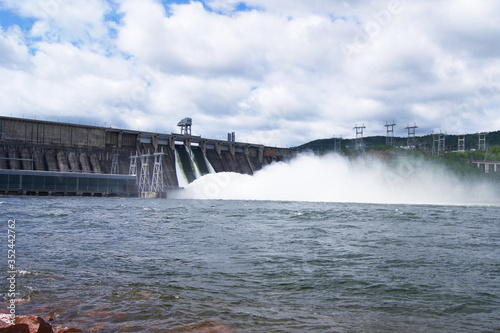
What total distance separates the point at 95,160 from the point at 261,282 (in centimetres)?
7185

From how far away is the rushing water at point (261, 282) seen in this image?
7020mm

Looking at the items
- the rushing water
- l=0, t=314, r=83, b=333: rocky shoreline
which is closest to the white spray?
the rushing water

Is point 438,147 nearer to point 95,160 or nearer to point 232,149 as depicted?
point 232,149

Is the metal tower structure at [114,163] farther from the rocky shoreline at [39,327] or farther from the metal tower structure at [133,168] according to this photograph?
→ the rocky shoreline at [39,327]

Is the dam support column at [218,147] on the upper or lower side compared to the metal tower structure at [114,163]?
upper

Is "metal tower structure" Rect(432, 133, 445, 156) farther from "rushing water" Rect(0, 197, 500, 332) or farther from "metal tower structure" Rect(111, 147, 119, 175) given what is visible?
"rushing water" Rect(0, 197, 500, 332)

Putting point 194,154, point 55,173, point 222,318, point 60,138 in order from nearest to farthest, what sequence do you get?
1. point 222,318
2. point 55,173
3. point 60,138
4. point 194,154

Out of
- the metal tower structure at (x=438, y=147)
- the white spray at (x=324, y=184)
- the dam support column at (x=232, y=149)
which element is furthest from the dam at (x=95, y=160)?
the metal tower structure at (x=438, y=147)

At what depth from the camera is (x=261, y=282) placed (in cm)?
979

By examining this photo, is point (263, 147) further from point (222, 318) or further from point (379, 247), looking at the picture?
point (222, 318)

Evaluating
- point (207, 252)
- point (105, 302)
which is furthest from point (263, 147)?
point (105, 302)

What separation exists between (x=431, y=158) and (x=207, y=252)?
106 metres

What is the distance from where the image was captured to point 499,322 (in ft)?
23.4

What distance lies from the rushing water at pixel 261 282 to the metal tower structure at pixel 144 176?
188ft
